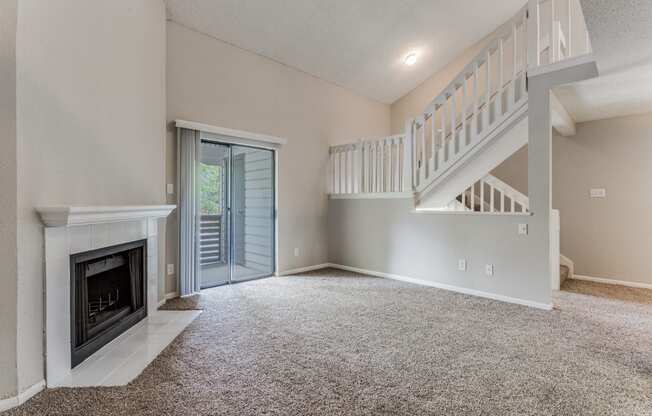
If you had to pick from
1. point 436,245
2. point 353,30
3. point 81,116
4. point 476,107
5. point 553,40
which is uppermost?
point 353,30

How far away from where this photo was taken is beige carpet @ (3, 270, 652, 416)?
5.87 feet

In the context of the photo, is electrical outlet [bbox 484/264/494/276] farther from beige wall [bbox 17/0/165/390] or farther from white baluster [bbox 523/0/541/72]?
beige wall [bbox 17/0/165/390]

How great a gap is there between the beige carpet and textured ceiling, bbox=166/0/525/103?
10.8 ft

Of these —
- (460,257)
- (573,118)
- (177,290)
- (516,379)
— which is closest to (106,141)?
(177,290)

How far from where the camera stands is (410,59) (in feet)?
18.6

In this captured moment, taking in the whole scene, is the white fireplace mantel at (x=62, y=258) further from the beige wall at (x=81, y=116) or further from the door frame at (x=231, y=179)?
the door frame at (x=231, y=179)

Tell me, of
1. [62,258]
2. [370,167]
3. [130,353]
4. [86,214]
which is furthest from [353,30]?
[130,353]

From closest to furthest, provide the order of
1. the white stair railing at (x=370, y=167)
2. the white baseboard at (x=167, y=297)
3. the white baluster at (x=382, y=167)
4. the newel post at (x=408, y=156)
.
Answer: the white baseboard at (x=167, y=297), the newel post at (x=408, y=156), the white stair railing at (x=370, y=167), the white baluster at (x=382, y=167)

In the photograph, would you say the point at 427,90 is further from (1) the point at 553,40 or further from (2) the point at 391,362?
(2) the point at 391,362

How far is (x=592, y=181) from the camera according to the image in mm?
4848

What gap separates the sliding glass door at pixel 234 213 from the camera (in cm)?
429

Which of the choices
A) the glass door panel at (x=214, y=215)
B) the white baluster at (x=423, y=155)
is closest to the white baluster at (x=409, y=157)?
the white baluster at (x=423, y=155)

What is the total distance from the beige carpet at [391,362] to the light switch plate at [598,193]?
1796 millimetres

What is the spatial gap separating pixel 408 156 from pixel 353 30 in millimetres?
1918
